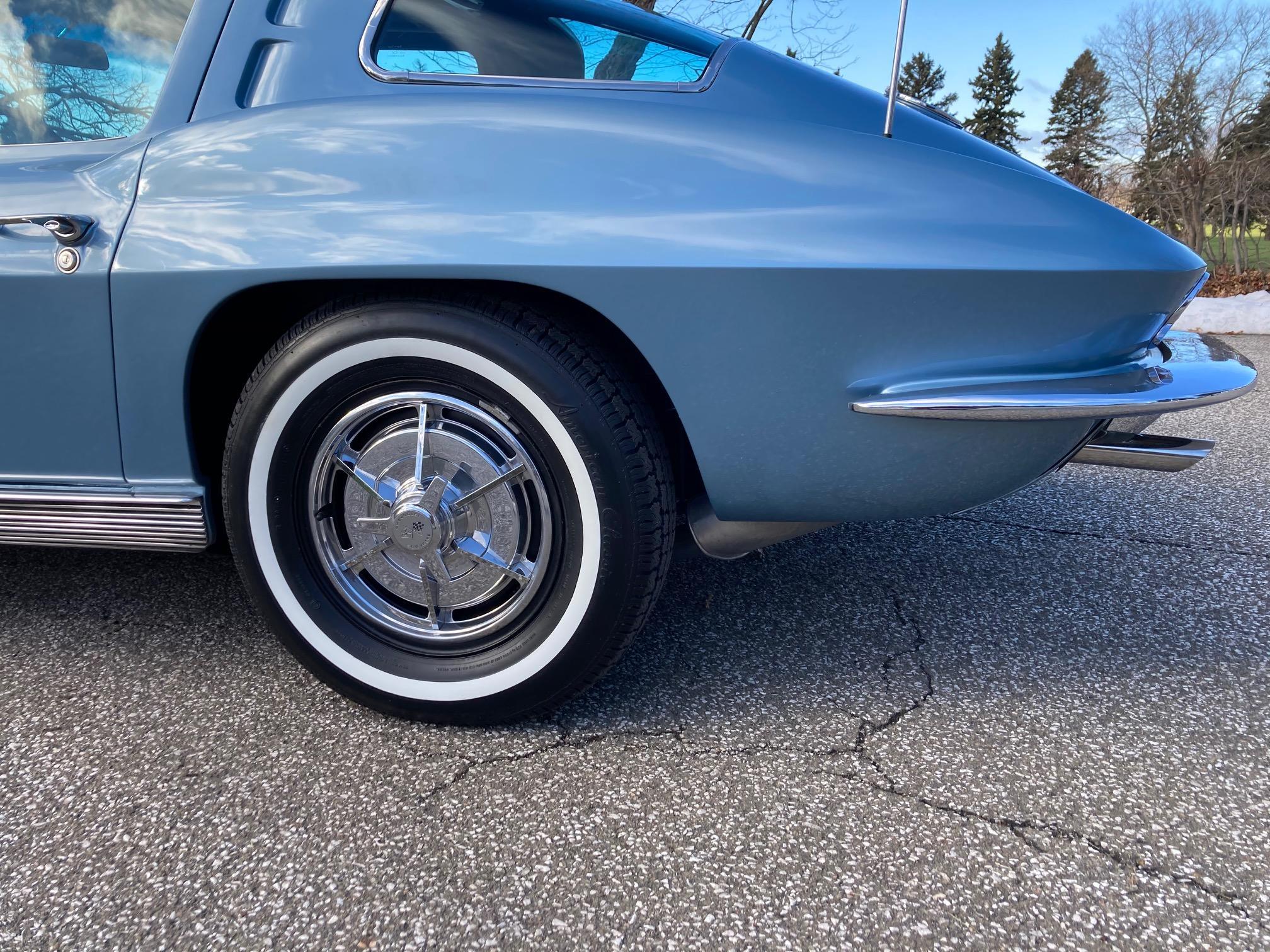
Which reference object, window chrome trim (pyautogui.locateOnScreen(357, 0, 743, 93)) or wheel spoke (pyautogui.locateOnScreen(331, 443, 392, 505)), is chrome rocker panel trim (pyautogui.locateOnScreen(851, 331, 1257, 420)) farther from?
wheel spoke (pyautogui.locateOnScreen(331, 443, 392, 505))

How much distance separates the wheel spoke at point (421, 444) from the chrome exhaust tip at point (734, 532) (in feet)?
1.76

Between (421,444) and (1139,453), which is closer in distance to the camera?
(421,444)

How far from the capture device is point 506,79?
1.60 metres

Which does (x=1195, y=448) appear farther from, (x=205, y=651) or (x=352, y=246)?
(x=205, y=651)

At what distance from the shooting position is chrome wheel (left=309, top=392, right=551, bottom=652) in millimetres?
1654

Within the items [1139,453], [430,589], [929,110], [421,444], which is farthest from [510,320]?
[1139,453]

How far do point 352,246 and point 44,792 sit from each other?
3.59ft

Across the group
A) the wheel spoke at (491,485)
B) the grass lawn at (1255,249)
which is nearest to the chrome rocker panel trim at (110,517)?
the wheel spoke at (491,485)

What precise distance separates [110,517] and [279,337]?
49cm

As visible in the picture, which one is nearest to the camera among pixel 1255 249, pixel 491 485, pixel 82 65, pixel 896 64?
pixel 896 64

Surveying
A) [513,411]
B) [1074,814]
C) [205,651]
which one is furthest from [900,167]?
[205,651]

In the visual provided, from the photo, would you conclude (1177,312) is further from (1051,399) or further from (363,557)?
(363,557)

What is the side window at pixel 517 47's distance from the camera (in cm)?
164

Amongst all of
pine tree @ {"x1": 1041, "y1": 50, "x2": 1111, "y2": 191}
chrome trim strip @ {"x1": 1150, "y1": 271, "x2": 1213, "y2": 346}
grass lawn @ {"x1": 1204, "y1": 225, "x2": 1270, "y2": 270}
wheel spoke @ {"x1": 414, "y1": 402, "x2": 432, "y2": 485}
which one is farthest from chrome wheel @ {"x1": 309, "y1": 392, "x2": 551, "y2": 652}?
grass lawn @ {"x1": 1204, "y1": 225, "x2": 1270, "y2": 270}
